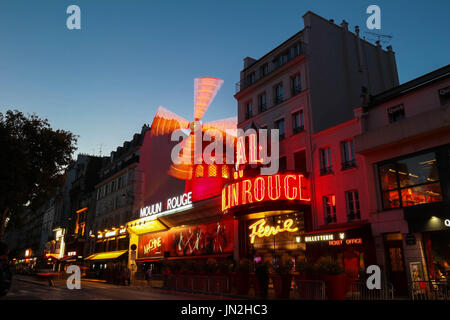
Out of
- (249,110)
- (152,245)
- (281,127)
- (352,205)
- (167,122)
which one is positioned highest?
(167,122)

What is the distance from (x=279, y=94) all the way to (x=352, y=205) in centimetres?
934

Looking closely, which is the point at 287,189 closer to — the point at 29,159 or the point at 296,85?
the point at 296,85

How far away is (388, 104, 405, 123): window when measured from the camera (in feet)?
54.7

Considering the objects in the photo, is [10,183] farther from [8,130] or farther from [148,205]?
[148,205]

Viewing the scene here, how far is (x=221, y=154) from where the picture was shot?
90.7 feet

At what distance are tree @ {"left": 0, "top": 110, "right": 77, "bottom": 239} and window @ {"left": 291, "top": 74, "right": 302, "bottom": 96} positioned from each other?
1457 cm

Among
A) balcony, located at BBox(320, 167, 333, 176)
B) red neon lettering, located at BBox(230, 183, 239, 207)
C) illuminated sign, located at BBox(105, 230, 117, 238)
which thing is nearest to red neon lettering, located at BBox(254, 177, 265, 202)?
red neon lettering, located at BBox(230, 183, 239, 207)

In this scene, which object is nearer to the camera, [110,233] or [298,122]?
[298,122]

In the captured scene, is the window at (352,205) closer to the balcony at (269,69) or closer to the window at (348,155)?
the window at (348,155)

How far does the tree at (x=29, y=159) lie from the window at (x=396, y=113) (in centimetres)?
1889

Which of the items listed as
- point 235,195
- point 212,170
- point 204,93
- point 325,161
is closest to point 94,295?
point 235,195

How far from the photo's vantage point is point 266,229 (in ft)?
72.0

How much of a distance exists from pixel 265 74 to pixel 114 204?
86.9ft

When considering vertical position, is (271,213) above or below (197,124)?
below
